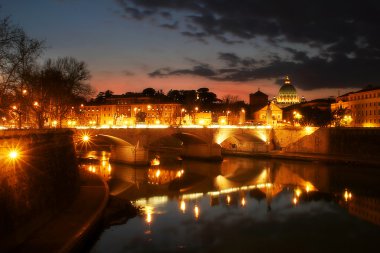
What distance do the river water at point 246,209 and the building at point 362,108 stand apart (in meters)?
27.6

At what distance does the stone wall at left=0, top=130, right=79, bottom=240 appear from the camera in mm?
9930

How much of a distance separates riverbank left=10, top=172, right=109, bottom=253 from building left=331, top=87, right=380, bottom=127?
161 feet

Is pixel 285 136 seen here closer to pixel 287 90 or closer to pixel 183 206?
pixel 183 206

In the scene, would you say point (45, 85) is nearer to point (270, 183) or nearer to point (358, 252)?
point (270, 183)

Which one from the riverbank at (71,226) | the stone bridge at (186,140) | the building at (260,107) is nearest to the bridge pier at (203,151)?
the stone bridge at (186,140)

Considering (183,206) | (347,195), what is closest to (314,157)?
(347,195)

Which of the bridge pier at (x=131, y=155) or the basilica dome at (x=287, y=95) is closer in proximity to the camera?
the bridge pier at (x=131, y=155)

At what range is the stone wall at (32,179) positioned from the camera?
993 centimetres

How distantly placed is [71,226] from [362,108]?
55711mm

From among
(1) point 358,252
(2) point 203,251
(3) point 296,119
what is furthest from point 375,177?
(3) point 296,119

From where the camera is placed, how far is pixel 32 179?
11.7 m

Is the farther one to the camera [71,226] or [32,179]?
[71,226]

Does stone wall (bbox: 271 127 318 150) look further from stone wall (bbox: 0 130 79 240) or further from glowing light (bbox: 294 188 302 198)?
stone wall (bbox: 0 130 79 240)

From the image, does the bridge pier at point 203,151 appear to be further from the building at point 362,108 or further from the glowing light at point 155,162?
the building at point 362,108
